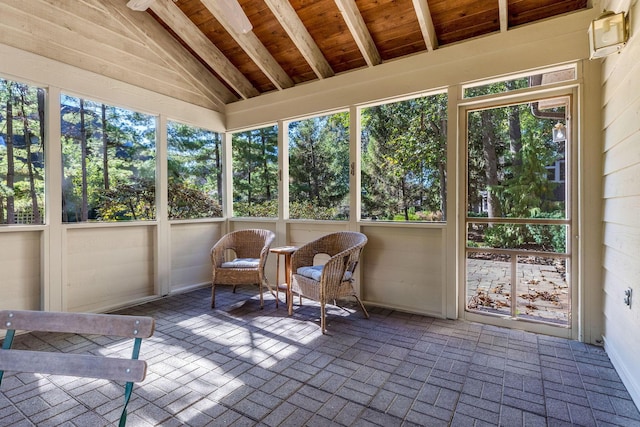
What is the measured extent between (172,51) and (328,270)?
136 inches

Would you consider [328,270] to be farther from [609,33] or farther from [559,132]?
[609,33]

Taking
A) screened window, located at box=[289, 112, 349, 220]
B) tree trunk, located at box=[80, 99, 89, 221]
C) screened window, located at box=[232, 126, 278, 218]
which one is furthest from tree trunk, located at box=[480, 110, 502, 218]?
tree trunk, located at box=[80, 99, 89, 221]

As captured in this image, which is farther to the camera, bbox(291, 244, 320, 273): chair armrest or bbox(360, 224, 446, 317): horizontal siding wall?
bbox(291, 244, 320, 273): chair armrest

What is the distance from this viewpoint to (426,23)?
10.1 ft

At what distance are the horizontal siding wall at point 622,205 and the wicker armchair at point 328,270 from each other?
1.96m

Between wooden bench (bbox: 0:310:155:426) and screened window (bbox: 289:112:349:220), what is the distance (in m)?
3.03

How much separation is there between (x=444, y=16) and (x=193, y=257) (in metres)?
4.19

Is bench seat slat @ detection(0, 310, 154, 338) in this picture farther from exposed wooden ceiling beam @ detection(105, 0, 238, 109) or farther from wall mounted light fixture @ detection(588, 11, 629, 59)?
exposed wooden ceiling beam @ detection(105, 0, 238, 109)

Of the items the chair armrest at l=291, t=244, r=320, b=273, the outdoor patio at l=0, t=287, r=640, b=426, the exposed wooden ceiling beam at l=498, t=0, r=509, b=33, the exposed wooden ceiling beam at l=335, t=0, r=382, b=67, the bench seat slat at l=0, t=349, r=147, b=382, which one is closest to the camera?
the bench seat slat at l=0, t=349, r=147, b=382

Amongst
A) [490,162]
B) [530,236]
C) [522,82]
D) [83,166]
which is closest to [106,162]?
[83,166]

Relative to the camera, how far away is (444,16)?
3.17 meters

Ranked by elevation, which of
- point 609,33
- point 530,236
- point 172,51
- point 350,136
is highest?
point 172,51

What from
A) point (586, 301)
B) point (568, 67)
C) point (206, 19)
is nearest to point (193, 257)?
point (206, 19)

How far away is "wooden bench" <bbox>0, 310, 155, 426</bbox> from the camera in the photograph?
112 centimetres
